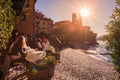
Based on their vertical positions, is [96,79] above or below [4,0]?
below

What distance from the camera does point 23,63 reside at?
34.8 feet

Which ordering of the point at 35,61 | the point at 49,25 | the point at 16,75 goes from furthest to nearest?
the point at 49,25 < the point at 35,61 < the point at 16,75

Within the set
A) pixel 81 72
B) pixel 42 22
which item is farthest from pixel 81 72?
pixel 42 22

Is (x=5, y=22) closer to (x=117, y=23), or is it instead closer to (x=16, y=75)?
(x=16, y=75)

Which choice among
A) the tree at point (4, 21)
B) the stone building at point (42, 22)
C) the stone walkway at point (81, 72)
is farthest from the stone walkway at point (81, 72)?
the stone building at point (42, 22)

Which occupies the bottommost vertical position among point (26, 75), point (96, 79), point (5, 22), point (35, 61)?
point (96, 79)

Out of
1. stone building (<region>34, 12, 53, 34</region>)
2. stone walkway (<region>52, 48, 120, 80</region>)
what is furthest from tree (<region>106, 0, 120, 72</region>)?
stone building (<region>34, 12, 53, 34</region>)

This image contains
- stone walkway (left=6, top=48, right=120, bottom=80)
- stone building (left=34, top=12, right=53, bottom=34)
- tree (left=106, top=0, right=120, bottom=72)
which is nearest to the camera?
tree (left=106, top=0, right=120, bottom=72)

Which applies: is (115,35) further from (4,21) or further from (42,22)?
(42,22)

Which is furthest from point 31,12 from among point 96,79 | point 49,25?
point 49,25

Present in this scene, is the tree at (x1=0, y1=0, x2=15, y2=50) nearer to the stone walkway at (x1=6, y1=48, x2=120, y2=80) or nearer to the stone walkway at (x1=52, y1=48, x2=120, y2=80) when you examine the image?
the stone walkway at (x1=6, y1=48, x2=120, y2=80)

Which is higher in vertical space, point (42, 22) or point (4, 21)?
point (42, 22)

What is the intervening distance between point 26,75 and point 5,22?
207 inches

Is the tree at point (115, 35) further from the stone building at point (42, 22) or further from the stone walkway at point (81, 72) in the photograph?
the stone building at point (42, 22)
